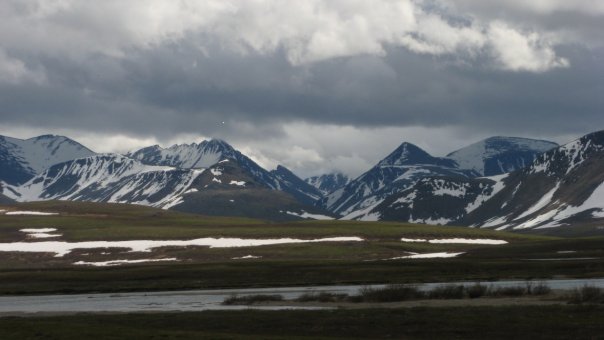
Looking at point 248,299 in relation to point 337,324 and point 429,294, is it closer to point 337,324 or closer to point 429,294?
point 429,294

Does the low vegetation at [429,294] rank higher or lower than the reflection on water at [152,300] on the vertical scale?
higher

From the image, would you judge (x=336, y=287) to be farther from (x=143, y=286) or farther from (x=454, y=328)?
(x=454, y=328)

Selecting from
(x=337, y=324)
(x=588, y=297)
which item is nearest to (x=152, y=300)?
(x=337, y=324)

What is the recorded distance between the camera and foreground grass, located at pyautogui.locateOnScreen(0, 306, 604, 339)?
50.7 m

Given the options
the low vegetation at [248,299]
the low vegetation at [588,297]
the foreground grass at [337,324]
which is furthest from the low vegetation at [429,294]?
the foreground grass at [337,324]

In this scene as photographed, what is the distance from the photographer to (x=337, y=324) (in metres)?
57.0

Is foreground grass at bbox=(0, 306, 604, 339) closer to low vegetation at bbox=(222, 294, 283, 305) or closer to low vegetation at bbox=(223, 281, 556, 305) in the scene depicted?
low vegetation at bbox=(223, 281, 556, 305)

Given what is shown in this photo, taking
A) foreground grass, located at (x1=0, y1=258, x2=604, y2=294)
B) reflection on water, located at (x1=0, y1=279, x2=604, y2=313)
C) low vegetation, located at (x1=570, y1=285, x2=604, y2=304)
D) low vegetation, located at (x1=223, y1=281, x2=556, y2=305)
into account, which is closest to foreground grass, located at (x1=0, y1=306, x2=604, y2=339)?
low vegetation, located at (x1=570, y1=285, x2=604, y2=304)

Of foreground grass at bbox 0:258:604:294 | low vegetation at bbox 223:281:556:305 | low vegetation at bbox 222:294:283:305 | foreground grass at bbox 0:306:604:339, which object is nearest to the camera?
foreground grass at bbox 0:306:604:339

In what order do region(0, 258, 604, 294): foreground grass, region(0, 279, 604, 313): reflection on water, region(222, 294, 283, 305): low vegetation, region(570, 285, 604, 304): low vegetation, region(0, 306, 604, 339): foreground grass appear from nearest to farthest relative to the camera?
1. region(0, 306, 604, 339): foreground grass
2. region(570, 285, 604, 304): low vegetation
3. region(0, 279, 604, 313): reflection on water
4. region(222, 294, 283, 305): low vegetation
5. region(0, 258, 604, 294): foreground grass

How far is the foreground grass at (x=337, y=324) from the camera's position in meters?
50.7

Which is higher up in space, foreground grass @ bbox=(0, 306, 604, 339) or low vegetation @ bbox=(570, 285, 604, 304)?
low vegetation @ bbox=(570, 285, 604, 304)

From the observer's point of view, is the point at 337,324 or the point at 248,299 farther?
the point at 248,299

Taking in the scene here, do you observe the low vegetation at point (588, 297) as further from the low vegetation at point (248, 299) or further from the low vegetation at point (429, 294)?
the low vegetation at point (248, 299)
